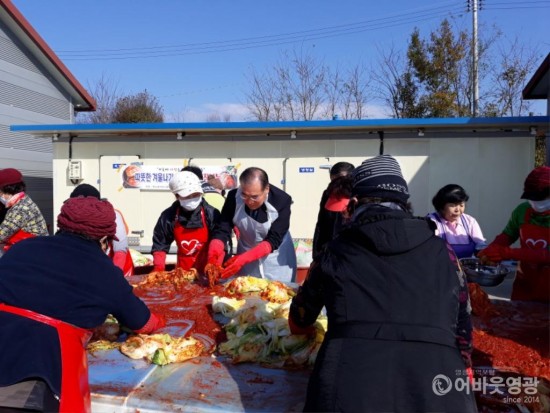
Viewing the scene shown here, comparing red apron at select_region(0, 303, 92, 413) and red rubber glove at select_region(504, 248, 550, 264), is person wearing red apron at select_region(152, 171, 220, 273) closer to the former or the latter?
red apron at select_region(0, 303, 92, 413)

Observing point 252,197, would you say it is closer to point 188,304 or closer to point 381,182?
point 188,304

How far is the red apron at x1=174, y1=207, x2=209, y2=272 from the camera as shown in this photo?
13.4ft

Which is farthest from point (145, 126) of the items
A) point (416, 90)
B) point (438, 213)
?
point (416, 90)

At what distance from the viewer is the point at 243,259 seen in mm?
3617

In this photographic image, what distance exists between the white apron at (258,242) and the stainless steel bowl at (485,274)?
156 cm

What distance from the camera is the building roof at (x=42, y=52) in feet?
34.1

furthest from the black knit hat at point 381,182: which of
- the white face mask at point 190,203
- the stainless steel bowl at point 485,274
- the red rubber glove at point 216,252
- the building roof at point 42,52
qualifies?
the building roof at point 42,52

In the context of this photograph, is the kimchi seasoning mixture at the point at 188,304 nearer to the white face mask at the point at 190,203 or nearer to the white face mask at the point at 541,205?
the white face mask at the point at 190,203

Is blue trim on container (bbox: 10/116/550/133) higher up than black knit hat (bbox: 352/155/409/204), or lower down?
higher up

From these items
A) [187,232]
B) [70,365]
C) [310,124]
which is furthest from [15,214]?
[310,124]

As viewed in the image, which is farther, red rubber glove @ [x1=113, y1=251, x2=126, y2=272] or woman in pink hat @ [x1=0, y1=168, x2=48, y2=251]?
woman in pink hat @ [x1=0, y1=168, x2=48, y2=251]

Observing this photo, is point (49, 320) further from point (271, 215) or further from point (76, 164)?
point (76, 164)

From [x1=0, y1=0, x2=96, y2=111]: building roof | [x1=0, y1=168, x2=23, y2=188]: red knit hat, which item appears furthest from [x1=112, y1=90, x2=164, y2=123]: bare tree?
[x1=0, y1=168, x2=23, y2=188]: red knit hat

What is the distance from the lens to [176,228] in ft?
13.4
